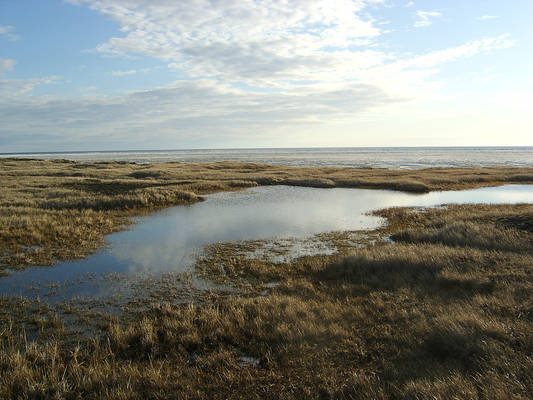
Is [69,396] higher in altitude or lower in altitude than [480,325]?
lower

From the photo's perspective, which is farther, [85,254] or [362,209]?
[362,209]

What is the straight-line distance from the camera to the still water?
12.5 metres

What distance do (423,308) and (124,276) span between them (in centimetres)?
1111

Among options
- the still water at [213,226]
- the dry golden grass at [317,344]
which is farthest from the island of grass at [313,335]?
the still water at [213,226]

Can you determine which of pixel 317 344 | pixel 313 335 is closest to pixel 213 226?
pixel 313 335

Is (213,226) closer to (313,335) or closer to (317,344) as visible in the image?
(313,335)

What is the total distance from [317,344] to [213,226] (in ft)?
50.7

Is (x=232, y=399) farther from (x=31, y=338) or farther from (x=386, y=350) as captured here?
(x=31, y=338)

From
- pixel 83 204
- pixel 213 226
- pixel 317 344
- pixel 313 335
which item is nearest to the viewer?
pixel 317 344

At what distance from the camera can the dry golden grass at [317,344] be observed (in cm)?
575

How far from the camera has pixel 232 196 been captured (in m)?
35.8

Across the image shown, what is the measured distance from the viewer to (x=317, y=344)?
736 cm

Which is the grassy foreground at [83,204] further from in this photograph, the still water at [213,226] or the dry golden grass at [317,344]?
the dry golden grass at [317,344]

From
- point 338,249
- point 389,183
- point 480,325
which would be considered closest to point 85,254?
point 338,249
